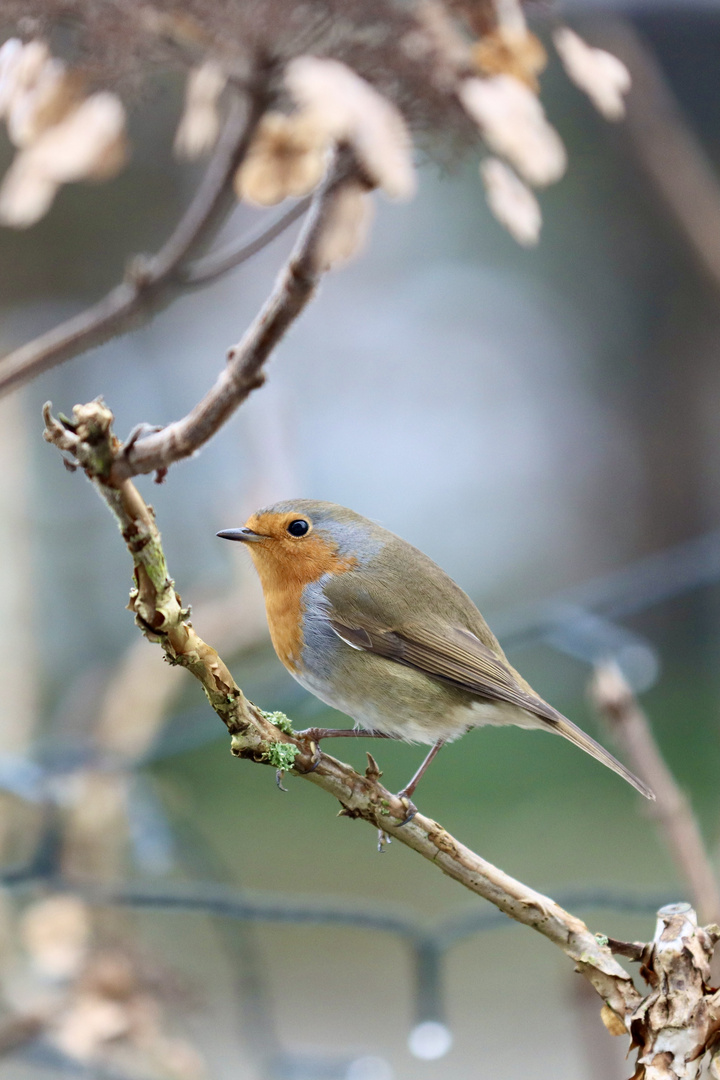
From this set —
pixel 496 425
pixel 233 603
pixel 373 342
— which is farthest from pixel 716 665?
pixel 233 603

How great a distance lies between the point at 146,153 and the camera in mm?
4770

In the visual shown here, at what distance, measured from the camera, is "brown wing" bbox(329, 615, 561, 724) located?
49.9 inches

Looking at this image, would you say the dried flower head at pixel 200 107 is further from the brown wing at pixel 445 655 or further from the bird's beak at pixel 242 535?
the brown wing at pixel 445 655

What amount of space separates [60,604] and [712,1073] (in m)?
4.06

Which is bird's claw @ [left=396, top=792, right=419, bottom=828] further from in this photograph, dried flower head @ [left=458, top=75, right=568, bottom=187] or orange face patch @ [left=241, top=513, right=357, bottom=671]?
dried flower head @ [left=458, top=75, right=568, bottom=187]

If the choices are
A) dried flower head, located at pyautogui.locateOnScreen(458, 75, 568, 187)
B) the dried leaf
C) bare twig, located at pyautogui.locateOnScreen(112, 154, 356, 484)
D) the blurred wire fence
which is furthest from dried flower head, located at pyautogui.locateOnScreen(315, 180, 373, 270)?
the blurred wire fence

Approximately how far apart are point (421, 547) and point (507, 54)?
4.82 meters

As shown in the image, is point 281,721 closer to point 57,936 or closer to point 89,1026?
point 89,1026

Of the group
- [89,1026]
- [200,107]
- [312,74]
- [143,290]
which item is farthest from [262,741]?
[89,1026]

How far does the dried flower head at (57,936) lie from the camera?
1.92m

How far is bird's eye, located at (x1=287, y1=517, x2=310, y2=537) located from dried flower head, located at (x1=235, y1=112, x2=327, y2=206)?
36 cm

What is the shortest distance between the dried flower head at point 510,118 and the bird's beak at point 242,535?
1.62 ft

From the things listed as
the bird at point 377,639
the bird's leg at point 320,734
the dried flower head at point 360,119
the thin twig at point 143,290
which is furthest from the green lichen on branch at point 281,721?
the dried flower head at point 360,119

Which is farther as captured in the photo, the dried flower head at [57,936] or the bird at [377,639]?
the dried flower head at [57,936]
